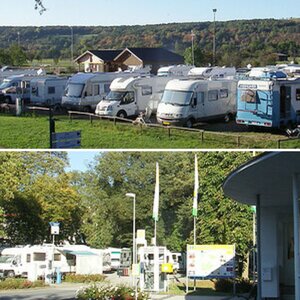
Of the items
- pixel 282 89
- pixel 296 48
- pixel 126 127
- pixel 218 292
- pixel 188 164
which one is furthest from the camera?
pixel 218 292

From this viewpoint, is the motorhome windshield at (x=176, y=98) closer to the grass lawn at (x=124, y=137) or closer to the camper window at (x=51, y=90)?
the grass lawn at (x=124, y=137)

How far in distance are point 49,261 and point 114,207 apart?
131cm

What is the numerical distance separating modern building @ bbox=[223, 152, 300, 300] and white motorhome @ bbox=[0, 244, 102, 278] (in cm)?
324

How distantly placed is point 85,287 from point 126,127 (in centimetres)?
460

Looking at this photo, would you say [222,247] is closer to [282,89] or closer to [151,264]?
[151,264]

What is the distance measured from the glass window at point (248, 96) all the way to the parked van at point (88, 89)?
932mm

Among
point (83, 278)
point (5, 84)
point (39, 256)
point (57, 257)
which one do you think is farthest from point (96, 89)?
point (39, 256)

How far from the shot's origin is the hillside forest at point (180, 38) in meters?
5.43

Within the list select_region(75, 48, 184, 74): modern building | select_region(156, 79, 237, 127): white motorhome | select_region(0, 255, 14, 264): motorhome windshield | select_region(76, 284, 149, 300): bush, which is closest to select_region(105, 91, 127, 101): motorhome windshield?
select_region(75, 48, 184, 74): modern building

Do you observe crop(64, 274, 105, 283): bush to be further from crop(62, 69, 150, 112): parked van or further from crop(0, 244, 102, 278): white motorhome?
crop(62, 69, 150, 112): parked van

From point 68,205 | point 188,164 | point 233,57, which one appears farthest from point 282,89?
point 68,205

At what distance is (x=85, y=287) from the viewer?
10.2m

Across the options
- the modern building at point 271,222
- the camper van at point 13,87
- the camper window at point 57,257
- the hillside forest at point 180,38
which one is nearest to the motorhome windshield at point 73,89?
the camper van at point 13,87

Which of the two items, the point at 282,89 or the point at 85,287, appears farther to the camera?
the point at 85,287
